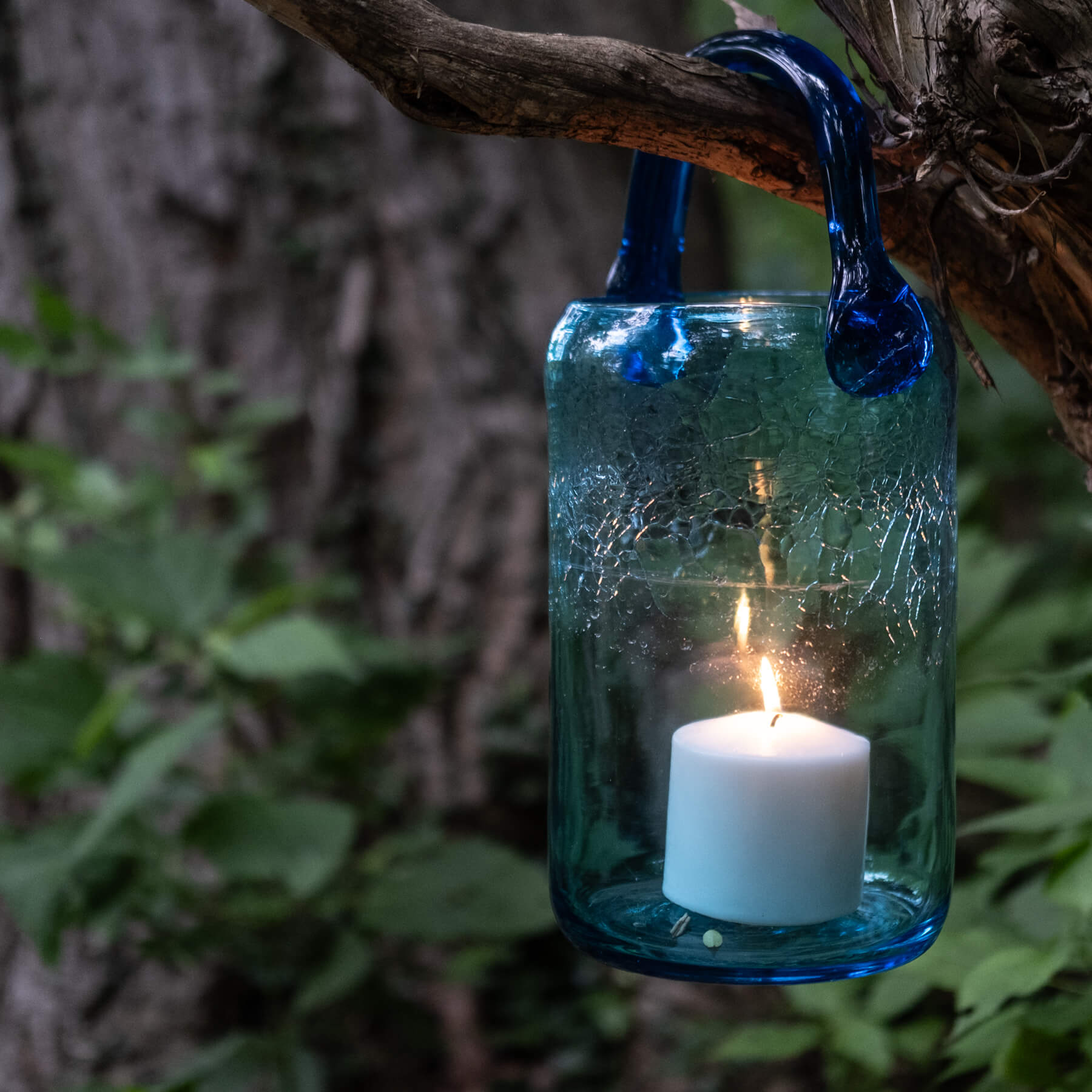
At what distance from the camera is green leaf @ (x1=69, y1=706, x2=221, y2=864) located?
40.4 inches

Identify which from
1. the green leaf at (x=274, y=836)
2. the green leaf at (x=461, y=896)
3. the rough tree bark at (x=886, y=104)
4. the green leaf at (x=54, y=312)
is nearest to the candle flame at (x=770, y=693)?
the rough tree bark at (x=886, y=104)

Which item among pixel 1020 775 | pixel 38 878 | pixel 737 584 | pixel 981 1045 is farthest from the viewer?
pixel 38 878

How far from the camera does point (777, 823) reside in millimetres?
506

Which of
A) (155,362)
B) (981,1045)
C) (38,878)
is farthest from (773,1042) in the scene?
(155,362)

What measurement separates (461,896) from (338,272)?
921 millimetres

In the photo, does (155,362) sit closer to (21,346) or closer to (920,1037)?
(21,346)

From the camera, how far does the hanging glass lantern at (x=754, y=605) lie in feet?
1.63

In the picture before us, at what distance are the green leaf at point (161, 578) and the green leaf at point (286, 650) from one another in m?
0.07

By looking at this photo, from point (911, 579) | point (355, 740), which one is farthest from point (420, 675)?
point (911, 579)

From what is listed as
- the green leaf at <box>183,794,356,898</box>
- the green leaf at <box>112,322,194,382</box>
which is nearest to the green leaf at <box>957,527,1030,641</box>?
the green leaf at <box>183,794,356,898</box>

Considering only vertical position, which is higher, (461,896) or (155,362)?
(155,362)

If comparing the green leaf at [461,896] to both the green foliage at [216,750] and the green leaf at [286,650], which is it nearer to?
the green foliage at [216,750]

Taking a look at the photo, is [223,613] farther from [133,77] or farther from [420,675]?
[133,77]

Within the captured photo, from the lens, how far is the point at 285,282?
160 cm
